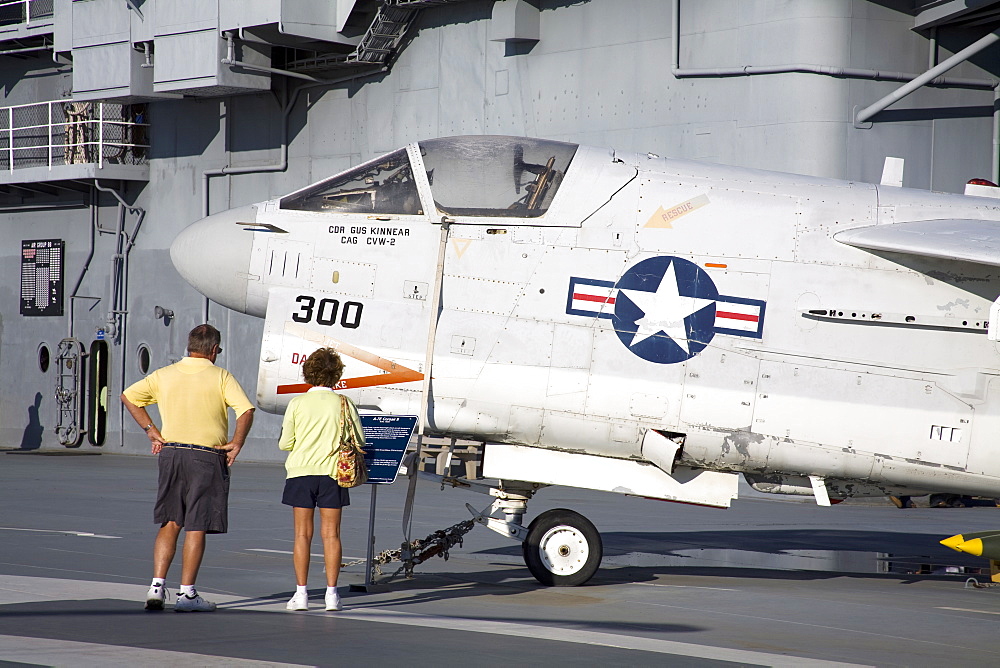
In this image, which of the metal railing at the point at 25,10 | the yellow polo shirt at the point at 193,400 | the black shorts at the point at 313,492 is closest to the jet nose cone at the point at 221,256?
the yellow polo shirt at the point at 193,400

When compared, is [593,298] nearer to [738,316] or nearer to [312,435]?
[738,316]

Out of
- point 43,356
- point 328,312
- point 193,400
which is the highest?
point 328,312

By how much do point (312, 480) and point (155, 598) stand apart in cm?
135

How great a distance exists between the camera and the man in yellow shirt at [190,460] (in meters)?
8.14

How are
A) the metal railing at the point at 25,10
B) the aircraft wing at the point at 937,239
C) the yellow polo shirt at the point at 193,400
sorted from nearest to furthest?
the yellow polo shirt at the point at 193,400 → the aircraft wing at the point at 937,239 → the metal railing at the point at 25,10

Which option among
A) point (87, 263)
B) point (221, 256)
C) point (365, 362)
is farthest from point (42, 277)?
point (365, 362)

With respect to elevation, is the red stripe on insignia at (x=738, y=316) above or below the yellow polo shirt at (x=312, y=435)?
above

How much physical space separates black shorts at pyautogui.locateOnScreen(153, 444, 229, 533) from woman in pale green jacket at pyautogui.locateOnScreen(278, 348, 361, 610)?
0.53m

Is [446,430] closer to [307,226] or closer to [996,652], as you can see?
[307,226]

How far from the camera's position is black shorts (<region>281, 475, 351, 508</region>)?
8.33 m

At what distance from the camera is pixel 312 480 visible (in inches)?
329

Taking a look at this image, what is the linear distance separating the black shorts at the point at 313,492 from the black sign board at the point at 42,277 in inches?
983

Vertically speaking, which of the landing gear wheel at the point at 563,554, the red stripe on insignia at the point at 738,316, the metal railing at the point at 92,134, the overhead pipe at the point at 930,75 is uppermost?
the overhead pipe at the point at 930,75

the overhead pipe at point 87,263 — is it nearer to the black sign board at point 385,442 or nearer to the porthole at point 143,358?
the porthole at point 143,358
